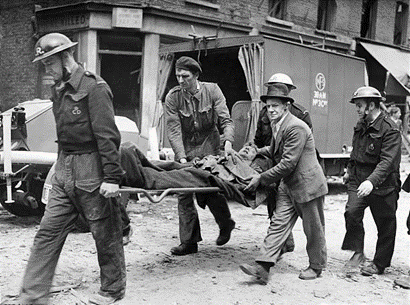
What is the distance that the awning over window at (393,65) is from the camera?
16.7m

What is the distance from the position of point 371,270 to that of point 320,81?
550cm

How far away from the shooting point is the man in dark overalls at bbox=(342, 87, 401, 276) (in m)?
4.99

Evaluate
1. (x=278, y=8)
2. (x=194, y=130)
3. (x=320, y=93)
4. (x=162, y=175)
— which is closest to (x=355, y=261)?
(x=194, y=130)

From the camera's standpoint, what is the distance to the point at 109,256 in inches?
157

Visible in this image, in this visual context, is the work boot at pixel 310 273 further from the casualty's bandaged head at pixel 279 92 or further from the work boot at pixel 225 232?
the casualty's bandaged head at pixel 279 92

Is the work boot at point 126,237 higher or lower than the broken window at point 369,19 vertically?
lower

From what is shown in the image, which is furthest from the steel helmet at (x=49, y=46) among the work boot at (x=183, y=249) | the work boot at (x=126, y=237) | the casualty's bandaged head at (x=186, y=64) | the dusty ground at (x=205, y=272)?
the work boot at (x=126, y=237)

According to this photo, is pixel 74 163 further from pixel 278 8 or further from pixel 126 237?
pixel 278 8

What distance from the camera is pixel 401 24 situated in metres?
21.3

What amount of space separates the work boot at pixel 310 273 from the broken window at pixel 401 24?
18.3m

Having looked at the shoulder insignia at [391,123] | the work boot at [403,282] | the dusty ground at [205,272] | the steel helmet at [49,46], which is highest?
the steel helmet at [49,46]

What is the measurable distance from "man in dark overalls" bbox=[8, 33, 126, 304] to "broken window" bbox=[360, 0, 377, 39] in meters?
18.2

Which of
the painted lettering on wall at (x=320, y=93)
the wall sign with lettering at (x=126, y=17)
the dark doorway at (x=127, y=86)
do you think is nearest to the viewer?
the painted lettering on wall at (x=320, y=93)

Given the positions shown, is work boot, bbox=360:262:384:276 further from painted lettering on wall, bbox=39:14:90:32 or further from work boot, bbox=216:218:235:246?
painted lettering on wall, bbox=39:14:90:32
